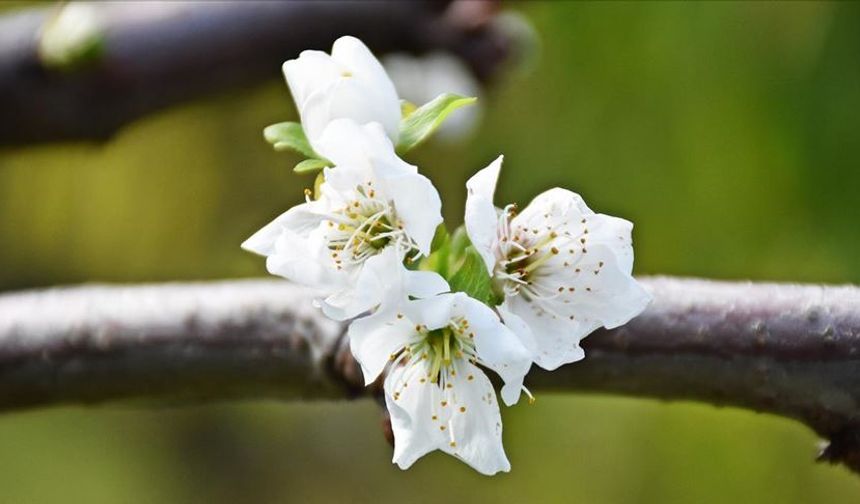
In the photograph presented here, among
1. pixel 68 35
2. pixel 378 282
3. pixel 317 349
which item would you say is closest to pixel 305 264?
pixel 378 282

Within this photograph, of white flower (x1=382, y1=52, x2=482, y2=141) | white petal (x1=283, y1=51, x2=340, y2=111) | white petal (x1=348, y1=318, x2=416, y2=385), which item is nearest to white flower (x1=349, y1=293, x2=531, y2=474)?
white petal (x1=348, y1=318, x2=416, y2=385)

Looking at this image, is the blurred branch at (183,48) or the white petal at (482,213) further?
the blurred branch at (183,48)

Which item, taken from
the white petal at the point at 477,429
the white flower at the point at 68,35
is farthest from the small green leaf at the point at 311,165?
the white flower at the point at 68,35

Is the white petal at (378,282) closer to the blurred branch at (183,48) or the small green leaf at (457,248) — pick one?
the small green leaf at (457,248)

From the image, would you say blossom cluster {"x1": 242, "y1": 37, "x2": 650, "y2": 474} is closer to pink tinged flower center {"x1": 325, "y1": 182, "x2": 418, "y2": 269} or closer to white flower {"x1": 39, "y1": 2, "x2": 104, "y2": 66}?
pink tinged flower center {"x1": 325, "y1": 182, "x2": 418, "y2": 269}

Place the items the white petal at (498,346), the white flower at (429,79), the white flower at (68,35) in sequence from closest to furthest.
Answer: the white petal at (498,346), the white flower at (68,35), the white flower at (429,79)

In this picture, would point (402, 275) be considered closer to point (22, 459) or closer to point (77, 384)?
point (77, 384)
